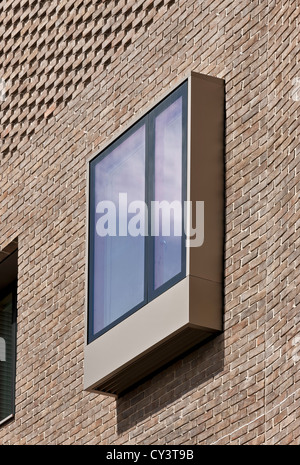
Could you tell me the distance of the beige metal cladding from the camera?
16.3m

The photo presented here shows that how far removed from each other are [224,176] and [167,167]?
2.27ft

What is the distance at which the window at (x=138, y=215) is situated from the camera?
16.9m

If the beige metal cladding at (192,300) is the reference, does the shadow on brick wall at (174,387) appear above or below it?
below

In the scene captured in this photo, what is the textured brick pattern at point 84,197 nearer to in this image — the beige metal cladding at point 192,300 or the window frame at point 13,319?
the beige metal cladding at point 192,300

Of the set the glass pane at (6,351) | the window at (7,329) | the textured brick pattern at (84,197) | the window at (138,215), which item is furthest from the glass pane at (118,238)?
the glass pane at (6,351)

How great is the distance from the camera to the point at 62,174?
66.7 feet

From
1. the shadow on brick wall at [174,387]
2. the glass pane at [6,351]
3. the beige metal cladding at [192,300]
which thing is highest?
the glass pane at [6,351]

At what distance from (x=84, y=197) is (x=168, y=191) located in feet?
9.00

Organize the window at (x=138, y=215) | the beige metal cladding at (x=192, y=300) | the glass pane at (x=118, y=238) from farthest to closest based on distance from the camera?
the glass pane at (x=118, y=238)
the window at (x=138, y=215)
the beige metal cladding at (x=192, y=300)

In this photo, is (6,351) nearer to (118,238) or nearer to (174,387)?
(118,238)

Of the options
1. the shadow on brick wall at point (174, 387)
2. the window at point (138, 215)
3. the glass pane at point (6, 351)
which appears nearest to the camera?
the shadow on brick wall at point (174, 387)

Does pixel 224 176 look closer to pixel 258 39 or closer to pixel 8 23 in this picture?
pixel 258 39

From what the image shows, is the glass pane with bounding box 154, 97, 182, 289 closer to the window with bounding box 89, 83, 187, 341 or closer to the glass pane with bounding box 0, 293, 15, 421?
the window with bounding box 89, 83, 187, 341

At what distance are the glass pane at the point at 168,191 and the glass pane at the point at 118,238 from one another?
1.08ft
